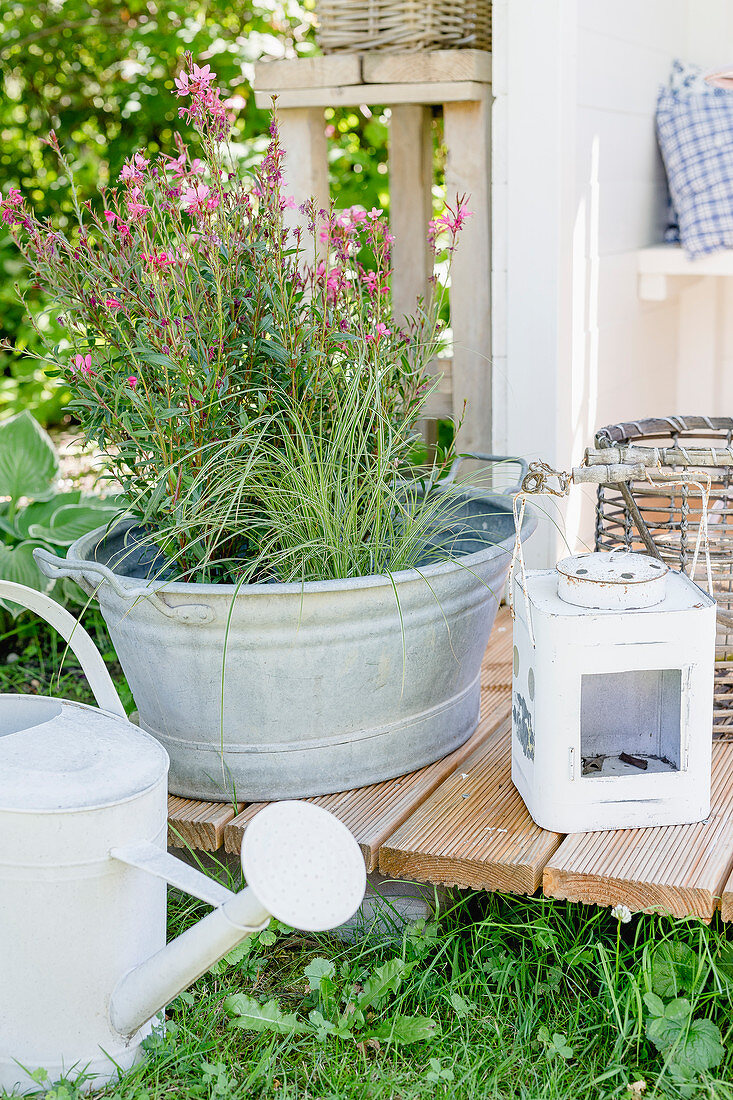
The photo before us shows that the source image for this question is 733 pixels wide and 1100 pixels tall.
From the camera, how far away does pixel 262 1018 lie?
1478mm

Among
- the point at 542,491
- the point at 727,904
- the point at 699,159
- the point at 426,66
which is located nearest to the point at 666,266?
the point at 699,159

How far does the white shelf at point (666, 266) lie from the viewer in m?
2.98

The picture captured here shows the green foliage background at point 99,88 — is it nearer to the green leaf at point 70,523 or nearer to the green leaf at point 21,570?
the green leaf at point 70,523

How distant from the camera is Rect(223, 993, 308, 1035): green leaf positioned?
147 cm

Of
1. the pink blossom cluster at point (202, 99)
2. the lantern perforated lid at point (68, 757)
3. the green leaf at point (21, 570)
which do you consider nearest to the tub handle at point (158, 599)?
the lantern perforated lid at point (68, 757)

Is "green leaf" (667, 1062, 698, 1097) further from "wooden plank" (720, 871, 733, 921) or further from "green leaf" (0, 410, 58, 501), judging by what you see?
"green leaf" (0, 410, 58, 501)

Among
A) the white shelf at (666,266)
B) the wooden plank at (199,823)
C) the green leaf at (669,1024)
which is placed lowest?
the green leaf at (669,1024)

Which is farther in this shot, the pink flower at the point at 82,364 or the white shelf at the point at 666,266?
the white shelf at the point at 666,266

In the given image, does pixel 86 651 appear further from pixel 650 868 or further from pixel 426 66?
pixel 426 66

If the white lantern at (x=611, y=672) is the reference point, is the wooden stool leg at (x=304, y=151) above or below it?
above

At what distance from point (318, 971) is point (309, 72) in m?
1.92

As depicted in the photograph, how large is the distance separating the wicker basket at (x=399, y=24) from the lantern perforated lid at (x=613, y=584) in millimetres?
1462

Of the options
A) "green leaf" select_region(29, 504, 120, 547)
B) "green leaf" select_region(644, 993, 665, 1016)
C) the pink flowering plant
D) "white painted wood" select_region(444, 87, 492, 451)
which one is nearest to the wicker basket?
"white painted wood" select_region(444, 87, 492, 451)

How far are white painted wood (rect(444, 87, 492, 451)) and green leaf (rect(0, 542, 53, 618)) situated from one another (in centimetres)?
97
